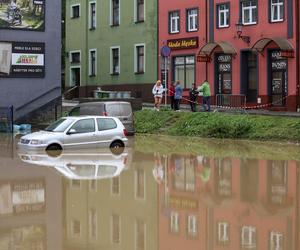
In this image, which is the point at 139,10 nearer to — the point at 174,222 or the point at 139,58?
the point at 139,58

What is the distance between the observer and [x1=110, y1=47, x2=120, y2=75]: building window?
4947 cm

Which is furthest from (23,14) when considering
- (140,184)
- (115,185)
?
(115,185)

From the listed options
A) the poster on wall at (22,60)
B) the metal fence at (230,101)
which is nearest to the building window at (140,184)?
the metal fence at (230,101)

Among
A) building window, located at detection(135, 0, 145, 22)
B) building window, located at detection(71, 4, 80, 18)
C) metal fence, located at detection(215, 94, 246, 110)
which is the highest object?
building window, located at detection(71, 4, 80, 18)

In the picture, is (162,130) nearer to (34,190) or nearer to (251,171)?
(251,171)

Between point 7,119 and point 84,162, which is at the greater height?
point 7,119

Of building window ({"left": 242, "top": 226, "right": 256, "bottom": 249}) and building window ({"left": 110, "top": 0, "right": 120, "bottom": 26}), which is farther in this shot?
building window ({"left": 110, "top": 0, "right": 120, "bottom": 26})

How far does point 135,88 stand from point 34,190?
33401mm

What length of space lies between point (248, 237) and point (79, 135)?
1353 cm

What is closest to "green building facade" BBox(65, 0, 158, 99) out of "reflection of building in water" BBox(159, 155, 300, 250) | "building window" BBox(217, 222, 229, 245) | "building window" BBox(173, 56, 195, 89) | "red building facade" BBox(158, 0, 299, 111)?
"building window" BBox(173, 56, 195, 89)

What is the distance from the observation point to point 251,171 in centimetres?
1742

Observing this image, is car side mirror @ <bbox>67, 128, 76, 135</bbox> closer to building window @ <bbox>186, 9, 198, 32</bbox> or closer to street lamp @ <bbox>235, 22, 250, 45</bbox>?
street lamp @ <bbox>235, 22, 250, 45</bbox>

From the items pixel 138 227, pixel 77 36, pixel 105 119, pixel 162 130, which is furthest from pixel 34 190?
pixel 77 36

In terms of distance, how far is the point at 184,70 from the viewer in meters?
43.8
